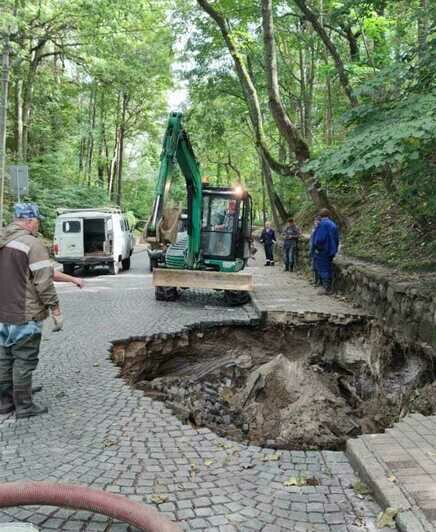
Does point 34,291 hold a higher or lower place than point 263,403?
higher

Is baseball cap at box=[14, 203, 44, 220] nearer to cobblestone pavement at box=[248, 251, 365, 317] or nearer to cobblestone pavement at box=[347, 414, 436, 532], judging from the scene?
cobblestone pavement at box=[347, 414, 436, 532]

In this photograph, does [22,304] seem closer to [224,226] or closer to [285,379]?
[285,379]

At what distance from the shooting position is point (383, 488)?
125 inches

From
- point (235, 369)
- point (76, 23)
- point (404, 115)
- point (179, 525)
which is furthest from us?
→ point (76, 23)

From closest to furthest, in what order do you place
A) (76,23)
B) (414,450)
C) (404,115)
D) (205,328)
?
(414,450) → (404,115) → (205,328) → (76,23)

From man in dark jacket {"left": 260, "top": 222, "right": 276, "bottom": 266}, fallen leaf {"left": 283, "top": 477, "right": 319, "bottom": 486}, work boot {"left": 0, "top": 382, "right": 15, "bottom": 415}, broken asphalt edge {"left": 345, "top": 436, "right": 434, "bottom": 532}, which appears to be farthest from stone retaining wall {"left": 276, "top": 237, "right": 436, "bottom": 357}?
man in dark jacket {"left": 260, "top": 222, "right": 276, "bottom": 266}

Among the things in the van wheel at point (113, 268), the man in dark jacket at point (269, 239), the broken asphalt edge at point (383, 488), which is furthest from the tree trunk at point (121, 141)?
the broken asphalt edge at point (383, 488)

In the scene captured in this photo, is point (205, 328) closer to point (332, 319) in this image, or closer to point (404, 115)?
point (332, 319)

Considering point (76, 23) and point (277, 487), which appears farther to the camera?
point (76, 23)

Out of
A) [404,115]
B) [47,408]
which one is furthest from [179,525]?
[404,115]

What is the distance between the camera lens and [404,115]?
5707mm

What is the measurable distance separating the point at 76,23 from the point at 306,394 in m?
18.5

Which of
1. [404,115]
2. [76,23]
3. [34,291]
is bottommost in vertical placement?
[34,291]

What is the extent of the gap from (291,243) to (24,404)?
1360cm
